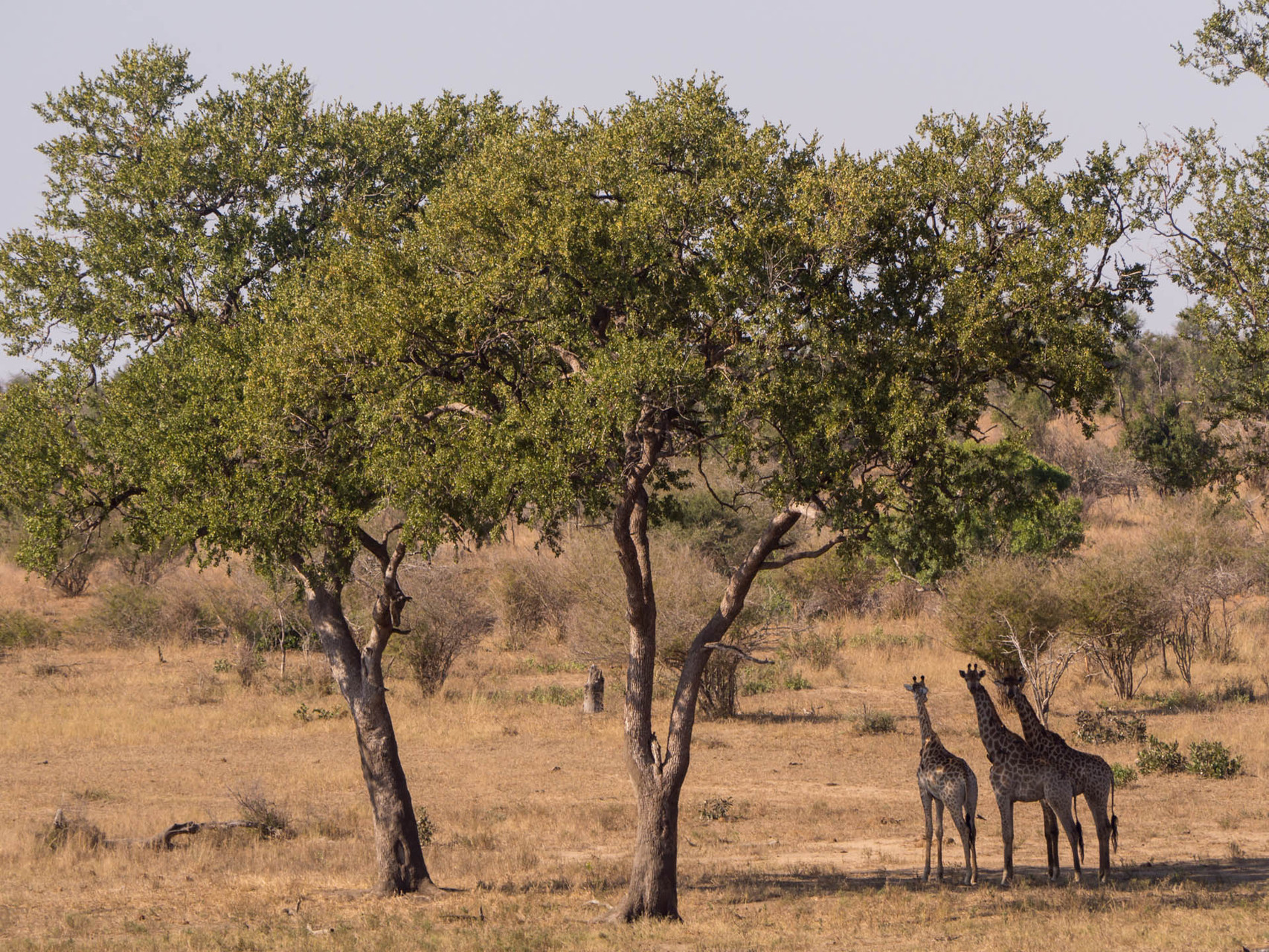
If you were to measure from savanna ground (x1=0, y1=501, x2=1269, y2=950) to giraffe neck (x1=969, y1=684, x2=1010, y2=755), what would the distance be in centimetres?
154

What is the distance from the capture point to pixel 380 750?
537 inches

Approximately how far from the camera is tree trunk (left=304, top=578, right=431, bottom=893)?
13.6 m

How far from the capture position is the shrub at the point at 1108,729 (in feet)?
76.6

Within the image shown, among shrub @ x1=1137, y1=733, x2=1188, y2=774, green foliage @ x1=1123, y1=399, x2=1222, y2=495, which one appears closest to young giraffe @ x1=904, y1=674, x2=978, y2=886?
shrub @ x1=1137, y1=733, x2=1188, y2=774

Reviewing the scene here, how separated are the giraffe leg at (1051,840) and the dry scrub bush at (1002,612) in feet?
44.5

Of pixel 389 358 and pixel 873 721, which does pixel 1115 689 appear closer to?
pixel 873 721

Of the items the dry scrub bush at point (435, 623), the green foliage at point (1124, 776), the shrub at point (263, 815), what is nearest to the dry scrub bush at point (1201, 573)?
the green foliage at point (1124, 776)

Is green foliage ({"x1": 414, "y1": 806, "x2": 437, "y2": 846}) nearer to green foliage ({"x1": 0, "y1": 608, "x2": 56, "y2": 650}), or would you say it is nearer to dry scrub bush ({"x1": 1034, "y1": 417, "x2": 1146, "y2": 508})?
green foliage ({"x1": 0, "y1": 608, "x2": 56, "y2": 650})

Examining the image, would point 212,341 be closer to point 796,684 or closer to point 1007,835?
point 1007,835

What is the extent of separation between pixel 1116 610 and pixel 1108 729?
190 inches

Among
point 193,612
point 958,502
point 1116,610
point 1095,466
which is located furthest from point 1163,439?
point 958,502

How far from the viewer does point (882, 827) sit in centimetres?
1755

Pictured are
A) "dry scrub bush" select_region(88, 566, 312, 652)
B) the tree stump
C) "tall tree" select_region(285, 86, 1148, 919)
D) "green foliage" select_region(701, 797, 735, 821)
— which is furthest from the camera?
"dry scrub bush" select_region(88, 566, 312, 652)

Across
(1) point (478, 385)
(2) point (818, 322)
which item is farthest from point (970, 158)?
(1) point (478, 385)
